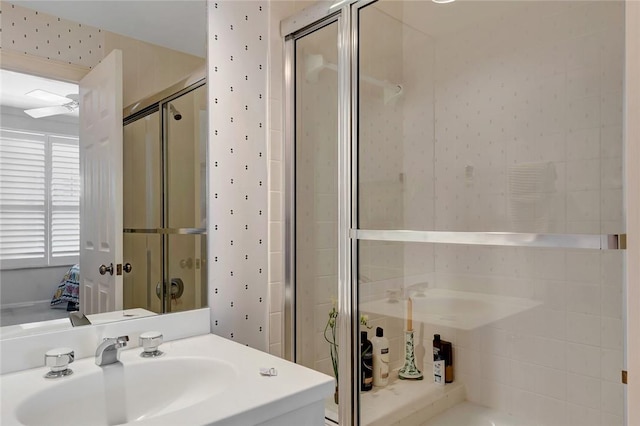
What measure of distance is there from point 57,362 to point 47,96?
23.4 inches

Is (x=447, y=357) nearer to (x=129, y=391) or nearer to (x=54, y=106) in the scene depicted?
(x=129, y=391)

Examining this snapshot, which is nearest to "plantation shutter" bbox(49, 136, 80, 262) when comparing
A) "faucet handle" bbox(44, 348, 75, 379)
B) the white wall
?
"faucet handle" bbox(44, 348, 75, 379)

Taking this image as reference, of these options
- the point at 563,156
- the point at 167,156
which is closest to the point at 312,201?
the point at 167,156

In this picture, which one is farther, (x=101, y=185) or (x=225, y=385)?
(x=101, y=185)

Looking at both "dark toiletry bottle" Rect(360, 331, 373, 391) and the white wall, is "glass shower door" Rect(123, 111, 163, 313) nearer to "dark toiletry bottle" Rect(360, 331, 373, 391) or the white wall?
the white wall

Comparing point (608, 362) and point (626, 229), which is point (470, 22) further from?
point (608, 362)

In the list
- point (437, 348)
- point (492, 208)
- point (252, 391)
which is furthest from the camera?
point (437, 348)

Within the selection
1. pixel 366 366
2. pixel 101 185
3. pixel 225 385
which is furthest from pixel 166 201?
pixel 366 366

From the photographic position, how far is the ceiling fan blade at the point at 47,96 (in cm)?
102

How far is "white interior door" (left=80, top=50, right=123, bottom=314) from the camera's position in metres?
1.10

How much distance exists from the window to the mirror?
15 millimetres

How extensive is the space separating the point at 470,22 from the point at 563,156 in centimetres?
45

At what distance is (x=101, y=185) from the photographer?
1.12 metres

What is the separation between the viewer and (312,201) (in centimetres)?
149
